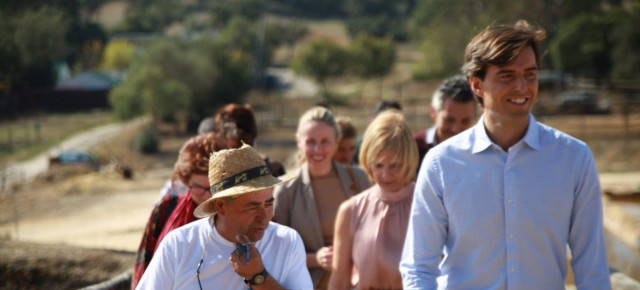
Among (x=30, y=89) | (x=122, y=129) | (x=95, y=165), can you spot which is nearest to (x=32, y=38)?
(x=95, y=165)

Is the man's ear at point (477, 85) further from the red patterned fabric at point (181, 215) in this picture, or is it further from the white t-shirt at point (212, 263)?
the red patterned fabric at point (181, 215)

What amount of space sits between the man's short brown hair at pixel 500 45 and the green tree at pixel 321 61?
61.9 m

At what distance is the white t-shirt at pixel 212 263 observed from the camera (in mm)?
3004

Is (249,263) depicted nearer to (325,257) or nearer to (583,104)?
(325,257)

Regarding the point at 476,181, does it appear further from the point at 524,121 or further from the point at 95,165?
the point at 95,165

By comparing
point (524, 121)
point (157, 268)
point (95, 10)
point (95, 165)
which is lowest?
point (95, 165)

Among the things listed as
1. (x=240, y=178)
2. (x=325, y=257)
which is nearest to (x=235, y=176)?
(x=240, y=178)

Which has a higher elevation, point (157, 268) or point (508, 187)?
point (508, 187)

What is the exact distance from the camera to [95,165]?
3394 centimetres

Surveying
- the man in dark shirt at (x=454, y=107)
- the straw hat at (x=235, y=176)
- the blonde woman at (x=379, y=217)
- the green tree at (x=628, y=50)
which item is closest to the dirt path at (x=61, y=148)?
the man in dark shirt at (x=454, y=107)

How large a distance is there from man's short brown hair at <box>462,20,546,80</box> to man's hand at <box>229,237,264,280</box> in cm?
106

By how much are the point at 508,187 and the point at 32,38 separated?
32.6 metres

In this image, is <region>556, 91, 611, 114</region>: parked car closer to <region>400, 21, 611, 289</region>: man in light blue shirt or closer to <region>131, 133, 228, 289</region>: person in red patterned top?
<region>131, 133, 228, 289</region>: person in red patterned top

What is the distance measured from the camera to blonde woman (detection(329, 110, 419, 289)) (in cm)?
402
